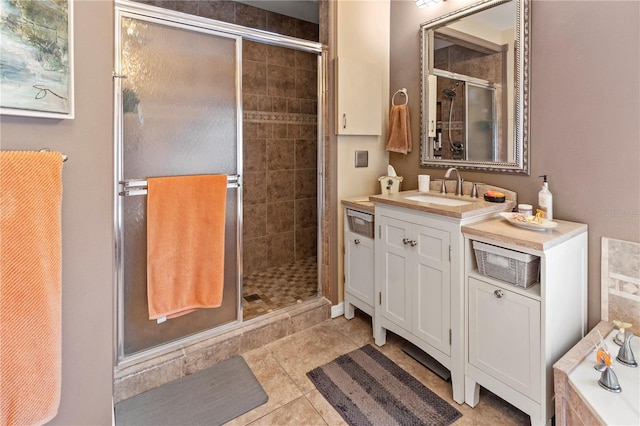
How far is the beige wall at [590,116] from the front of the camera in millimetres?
1533

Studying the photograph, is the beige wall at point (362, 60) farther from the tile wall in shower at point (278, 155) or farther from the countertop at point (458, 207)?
the tile wall in shower at point (278, 155)

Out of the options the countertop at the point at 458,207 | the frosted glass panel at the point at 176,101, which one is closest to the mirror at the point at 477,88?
the countertop at the point at 458,207

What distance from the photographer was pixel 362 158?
2654mm

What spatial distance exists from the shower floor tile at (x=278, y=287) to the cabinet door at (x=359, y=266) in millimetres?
479

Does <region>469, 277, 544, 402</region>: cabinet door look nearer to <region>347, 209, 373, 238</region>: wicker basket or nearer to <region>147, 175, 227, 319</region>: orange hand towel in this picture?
<region>347, 209, 373, 238</region>: wicker basket

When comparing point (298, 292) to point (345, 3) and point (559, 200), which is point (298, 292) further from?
point (345, 3)

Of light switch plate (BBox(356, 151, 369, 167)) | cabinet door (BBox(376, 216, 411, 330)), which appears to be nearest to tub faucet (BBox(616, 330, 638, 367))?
cabinet door (BBox(376, 216, 411, 330))

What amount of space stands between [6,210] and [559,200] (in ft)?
7.71

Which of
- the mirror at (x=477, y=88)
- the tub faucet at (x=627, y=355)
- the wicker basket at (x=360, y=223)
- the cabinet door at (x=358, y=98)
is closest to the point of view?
the tub faucet at (x=627, y=355)

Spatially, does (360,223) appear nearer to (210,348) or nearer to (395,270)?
(395,270)

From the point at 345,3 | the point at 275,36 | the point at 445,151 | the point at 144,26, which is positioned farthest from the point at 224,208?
the point at 345,3

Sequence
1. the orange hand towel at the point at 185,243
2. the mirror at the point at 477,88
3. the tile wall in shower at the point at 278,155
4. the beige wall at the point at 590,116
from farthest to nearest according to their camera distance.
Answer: the tile wall in shower at the point at 278,155, the mirror at the point at 477,88, the orange hand towel at the point at 185,243, the beige wall at the point at 590,116

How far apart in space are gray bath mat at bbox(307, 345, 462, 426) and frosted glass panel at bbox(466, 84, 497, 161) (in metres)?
1.44

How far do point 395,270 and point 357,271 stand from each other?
17.2 inches
